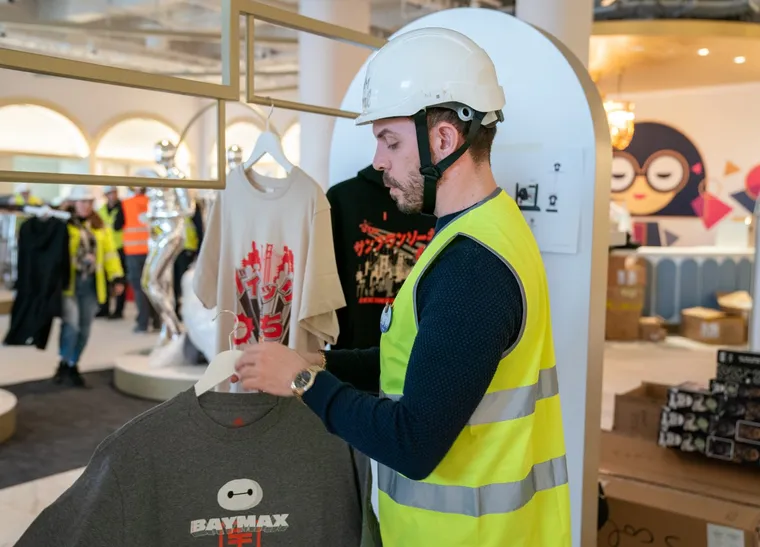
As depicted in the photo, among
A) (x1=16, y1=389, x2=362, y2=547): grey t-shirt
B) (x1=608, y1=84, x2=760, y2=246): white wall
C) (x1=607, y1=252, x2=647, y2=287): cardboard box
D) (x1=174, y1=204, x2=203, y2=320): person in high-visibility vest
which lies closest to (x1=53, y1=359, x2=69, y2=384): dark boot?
(x1=174, y1=204, x2=203, y2=320): person in high-visibility vest

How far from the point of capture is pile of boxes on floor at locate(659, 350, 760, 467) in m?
2.86

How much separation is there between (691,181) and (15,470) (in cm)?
1006

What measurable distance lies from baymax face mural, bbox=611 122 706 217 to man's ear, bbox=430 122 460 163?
10.4m

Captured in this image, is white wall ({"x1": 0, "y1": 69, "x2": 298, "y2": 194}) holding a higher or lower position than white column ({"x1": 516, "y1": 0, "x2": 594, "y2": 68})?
higher

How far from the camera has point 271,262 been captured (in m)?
2.30

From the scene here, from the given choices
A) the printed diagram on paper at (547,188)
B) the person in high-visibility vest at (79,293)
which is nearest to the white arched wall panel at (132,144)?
the person in high-visibility vest at (79,293)

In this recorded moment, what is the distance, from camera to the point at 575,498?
2.20 m

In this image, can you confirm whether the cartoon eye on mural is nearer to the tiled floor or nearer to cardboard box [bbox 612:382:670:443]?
the tiled floor

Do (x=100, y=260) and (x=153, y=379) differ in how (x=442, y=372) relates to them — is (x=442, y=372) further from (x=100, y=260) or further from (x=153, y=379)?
(x=100, y=260)

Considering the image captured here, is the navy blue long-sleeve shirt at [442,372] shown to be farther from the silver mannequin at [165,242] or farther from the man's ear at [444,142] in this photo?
the silver mannequin at [165,242]

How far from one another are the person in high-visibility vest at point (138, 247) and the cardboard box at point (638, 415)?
264 inches

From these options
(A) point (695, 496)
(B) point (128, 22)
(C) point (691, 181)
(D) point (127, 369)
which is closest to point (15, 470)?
(D) point (127, 369)

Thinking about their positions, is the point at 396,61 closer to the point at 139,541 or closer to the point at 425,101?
the point at 425,101

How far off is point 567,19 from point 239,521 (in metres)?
2.93
